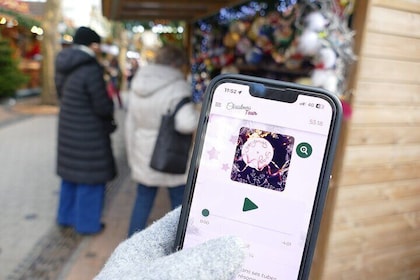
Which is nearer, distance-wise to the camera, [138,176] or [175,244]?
[175,244]

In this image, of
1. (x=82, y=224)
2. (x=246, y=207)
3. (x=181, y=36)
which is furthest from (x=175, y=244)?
(x=181, y=36)

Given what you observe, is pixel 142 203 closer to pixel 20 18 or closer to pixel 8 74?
pixel 20 18

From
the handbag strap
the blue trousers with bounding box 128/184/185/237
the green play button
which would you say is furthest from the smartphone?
the blue trousers with bounding box 128/184/185/237

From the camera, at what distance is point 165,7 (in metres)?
4.92

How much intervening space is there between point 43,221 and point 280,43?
2.95m

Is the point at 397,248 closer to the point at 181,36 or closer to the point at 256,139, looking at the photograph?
the point at 256,139

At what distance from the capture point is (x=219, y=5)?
459cm

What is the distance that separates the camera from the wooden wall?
1826 millimetres

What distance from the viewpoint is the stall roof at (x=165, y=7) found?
4.36 metres

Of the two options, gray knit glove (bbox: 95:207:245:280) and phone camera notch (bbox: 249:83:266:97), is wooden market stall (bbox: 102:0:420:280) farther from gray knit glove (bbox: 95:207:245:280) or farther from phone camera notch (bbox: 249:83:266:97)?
gray knit glove (bbox: 95:207:245:280)

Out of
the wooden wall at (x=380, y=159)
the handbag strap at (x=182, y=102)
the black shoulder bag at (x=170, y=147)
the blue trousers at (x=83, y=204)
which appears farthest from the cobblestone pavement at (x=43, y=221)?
the wooden wall at (x=380, y=159)

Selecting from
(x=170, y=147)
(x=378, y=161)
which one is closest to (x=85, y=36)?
(x=170, y=147)

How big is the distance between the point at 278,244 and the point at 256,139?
24cm

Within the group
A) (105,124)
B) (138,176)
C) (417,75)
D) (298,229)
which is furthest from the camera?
(105,124)
